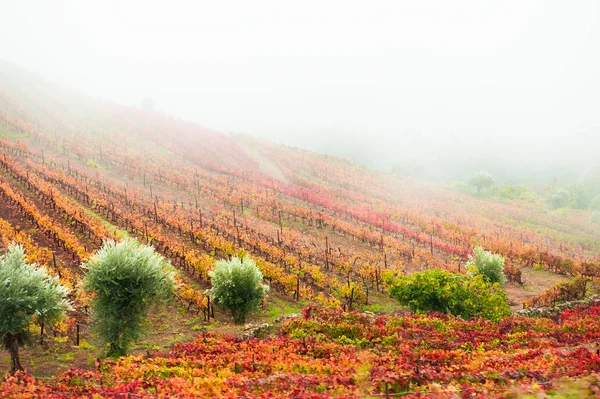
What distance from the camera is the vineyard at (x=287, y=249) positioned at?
11.8m

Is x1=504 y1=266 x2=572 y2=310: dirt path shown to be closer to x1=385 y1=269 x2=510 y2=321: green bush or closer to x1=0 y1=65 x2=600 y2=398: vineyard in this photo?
x1=0 y1=65 x2=600 y2=398: vineyard

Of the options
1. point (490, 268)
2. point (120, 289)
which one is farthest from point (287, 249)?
point (120, 289)

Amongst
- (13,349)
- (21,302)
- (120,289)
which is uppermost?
(21,302)

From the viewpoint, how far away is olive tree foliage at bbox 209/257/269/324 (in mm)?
22078

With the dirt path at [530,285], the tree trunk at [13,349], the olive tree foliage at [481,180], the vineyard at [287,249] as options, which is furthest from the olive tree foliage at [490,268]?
the olive tree foliage at [481,180]

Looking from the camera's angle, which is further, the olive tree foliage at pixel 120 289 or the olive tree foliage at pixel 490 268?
the olive tree foliage at pixel 490 268

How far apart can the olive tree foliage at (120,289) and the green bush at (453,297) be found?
1611cm

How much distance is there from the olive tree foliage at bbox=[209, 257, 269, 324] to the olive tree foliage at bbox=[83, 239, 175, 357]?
17.2ft

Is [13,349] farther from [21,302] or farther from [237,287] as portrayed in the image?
[237,287]

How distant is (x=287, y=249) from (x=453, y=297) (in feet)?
58.3

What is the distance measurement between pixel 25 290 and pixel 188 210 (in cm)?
3417

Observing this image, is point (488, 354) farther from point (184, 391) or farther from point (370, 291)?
point (370, 291)

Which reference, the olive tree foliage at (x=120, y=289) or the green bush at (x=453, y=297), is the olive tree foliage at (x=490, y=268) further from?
the olive tree foliage at (x=120, y=289)

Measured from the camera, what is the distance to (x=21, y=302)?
1403 centimetres
